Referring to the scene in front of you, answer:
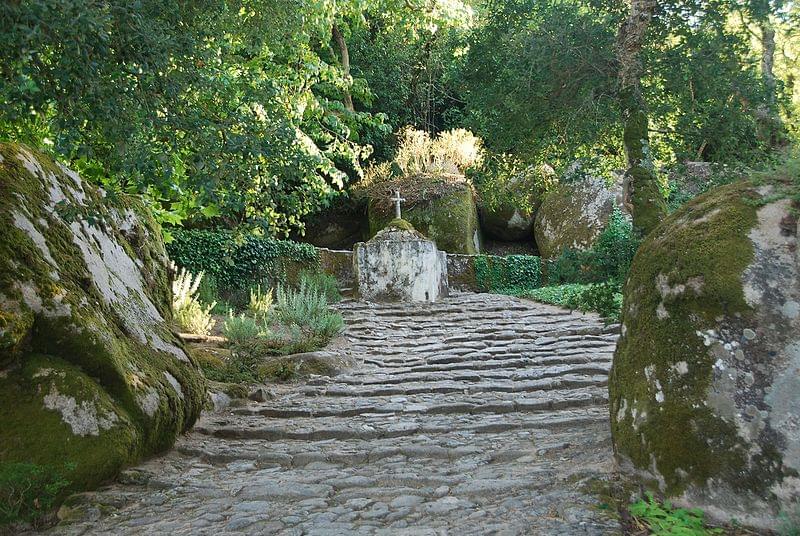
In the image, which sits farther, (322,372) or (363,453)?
(322,372)

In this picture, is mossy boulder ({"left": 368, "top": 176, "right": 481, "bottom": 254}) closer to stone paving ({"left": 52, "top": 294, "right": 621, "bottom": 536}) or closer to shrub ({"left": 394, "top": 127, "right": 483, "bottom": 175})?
shrub ({"left": 394, "top": 127, "right": 483, "bottom": 175})

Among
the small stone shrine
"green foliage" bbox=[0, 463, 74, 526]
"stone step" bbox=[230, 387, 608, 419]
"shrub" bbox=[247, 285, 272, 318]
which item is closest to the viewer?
"green foliage" bbox=[0, 463, 74, 526]

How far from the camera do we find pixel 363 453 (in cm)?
521

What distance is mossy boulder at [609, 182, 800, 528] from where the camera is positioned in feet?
9.41

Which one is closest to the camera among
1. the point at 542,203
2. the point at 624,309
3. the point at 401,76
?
the point at 624,309

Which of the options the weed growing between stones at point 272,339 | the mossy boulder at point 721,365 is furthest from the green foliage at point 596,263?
the weed growing between stones at point 272,339

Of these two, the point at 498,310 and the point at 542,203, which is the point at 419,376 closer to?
the point at 498,310

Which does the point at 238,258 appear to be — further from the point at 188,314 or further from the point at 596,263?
the point at 596,263

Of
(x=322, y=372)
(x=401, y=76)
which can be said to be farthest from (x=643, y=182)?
(x=401, y=76)

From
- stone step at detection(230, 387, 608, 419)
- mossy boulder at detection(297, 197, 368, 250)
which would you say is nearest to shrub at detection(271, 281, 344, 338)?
stone step at detection(230, 387, 608, 419)

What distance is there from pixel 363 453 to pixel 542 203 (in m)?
18.8

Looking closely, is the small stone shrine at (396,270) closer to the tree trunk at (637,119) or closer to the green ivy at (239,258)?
the green ivy at (239,258)

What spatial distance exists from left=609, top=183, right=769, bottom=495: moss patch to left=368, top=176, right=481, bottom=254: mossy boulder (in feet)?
56.9

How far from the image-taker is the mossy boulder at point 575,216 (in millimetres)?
20344
